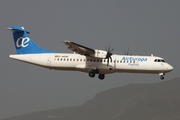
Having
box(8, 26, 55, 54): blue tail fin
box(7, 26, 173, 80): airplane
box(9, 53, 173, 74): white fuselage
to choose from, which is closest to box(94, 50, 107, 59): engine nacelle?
box(7, 26, 173, 80): airplane

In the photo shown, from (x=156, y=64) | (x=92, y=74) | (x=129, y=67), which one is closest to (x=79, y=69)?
(x=92, y=74)

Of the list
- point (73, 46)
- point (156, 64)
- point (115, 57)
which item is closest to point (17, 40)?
point (73, 46)

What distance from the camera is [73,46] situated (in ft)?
143

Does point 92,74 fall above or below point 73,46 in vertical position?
below

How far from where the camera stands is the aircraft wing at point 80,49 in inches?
1697

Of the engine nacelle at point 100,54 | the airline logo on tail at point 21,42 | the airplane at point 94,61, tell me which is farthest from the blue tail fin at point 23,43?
the engine nacelle at point 100,54

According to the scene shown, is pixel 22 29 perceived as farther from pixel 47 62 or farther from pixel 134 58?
pixel 134 58

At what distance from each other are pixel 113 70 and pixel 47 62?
7.73 meters

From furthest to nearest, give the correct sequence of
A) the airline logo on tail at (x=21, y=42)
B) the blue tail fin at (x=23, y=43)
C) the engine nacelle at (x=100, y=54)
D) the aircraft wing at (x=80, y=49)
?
the airline logo on tail at (x=21, y=42)
the blue tail fin at (x=23, y=43)
the engine nacelle at (x=100, y=54)
the aircraft wing at (x=80, y=49)

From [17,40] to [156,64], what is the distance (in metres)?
17.0

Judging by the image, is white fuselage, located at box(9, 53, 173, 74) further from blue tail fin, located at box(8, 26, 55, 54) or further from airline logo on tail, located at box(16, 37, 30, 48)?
airline logo on tail, located at box(16, 37, 30, 48)

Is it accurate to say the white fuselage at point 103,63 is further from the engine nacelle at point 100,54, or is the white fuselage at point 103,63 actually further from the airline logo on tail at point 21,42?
the airline logo on tail at point 21,42

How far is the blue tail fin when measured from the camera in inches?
1892

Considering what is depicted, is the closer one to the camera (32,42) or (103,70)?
(103,70)
